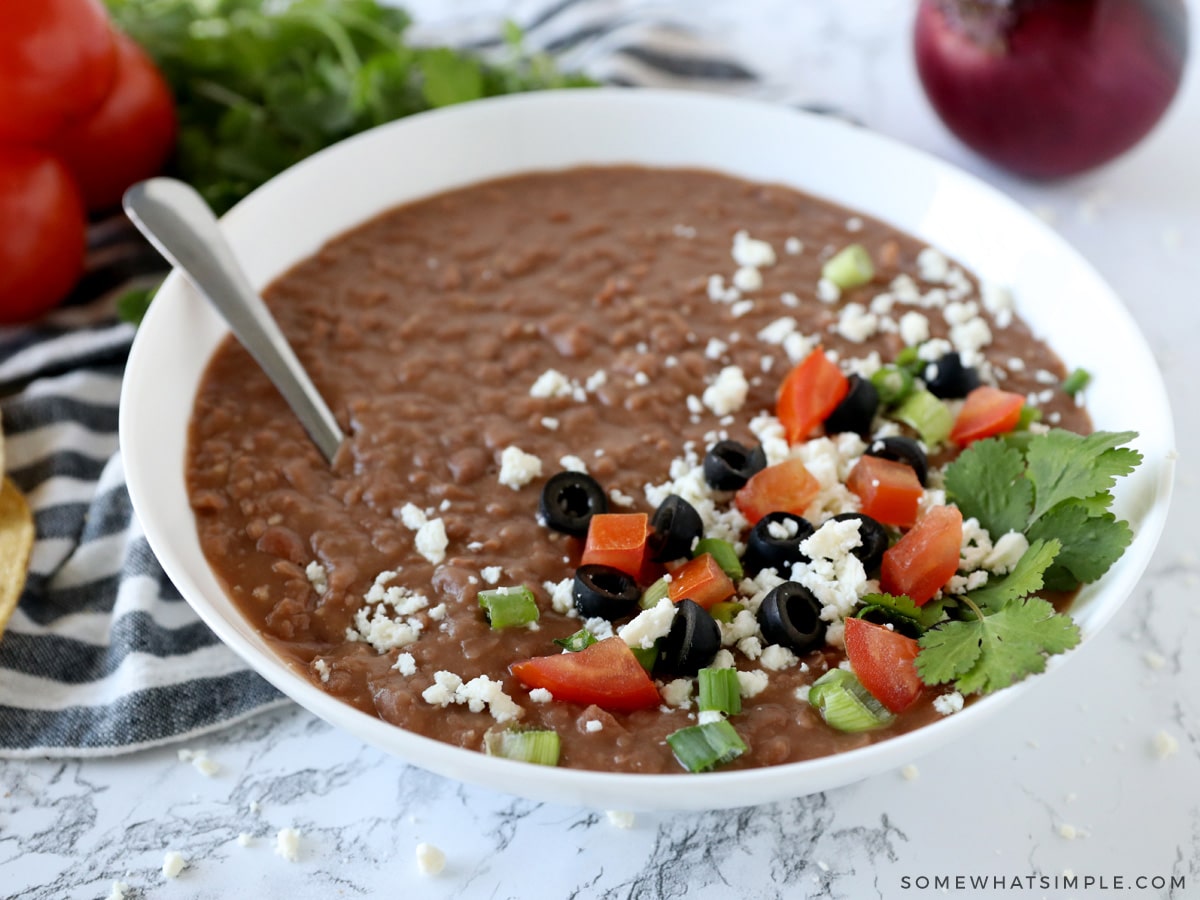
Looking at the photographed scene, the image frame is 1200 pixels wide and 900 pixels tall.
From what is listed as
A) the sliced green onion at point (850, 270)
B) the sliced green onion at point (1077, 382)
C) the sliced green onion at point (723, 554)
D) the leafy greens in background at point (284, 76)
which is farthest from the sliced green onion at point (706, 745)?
the leafy greens in background at point (284, 76)

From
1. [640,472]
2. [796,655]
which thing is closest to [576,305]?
[640,472]

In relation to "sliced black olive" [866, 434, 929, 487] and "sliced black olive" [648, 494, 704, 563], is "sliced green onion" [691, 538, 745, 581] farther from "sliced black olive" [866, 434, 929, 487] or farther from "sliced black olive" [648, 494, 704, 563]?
"sliced black olive" [866, 434, 929, 487]

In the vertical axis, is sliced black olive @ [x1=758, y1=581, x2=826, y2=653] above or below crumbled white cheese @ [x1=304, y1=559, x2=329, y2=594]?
above

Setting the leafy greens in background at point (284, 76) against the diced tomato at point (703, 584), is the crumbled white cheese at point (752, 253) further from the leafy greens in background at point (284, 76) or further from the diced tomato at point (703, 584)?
the diced tomato at point (703, 584)

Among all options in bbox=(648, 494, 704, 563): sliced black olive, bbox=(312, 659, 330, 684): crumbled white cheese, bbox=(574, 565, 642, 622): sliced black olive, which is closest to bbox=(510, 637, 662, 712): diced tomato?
bbox=(574, 565, 642, 622): sliced black olive

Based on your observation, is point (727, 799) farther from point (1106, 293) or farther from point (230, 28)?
point (230, 28)

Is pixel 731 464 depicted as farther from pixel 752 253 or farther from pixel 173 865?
pixel 173 865
